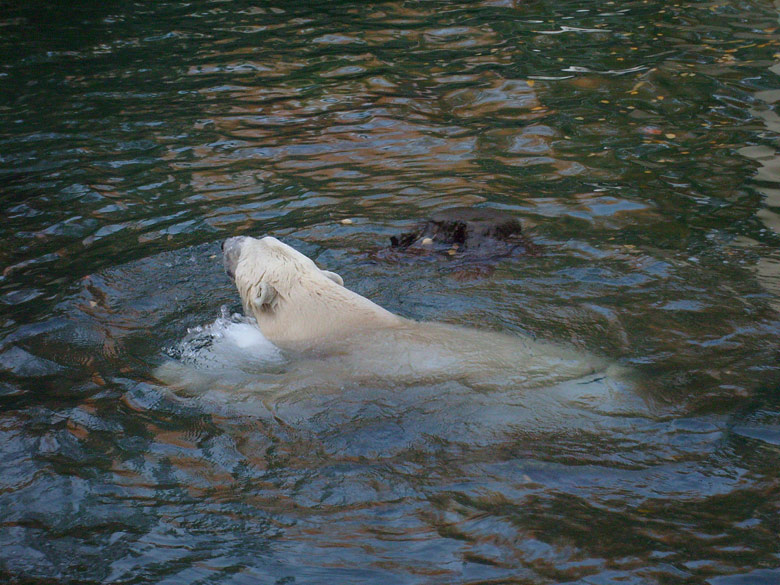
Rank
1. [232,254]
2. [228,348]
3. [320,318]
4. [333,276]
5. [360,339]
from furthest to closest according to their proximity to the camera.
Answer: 1. [232,254]
2. [333,276]
3. [228,348]
4. [320,318]
5. [360,339]

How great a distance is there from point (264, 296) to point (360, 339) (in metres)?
0.97

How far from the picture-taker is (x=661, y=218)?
7.40 m

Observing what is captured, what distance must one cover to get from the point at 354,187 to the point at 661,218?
3092 mm

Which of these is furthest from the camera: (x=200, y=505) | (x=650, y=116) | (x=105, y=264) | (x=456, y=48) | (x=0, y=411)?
(x=456, y=48)

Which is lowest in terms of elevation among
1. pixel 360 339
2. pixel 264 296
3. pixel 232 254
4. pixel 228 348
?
pixel 228 348

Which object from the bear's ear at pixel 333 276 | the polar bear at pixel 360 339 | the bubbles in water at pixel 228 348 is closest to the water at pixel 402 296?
the bubbles in water at pixel 228 348

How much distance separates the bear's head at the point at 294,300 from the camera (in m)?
5.86

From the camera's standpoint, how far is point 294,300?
20.2 ft

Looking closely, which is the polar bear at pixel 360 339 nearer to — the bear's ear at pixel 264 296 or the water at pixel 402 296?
the bear's ear at pixel 264 296

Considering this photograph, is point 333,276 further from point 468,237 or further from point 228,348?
point 468,237

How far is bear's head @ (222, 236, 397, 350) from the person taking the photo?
5.86 metres

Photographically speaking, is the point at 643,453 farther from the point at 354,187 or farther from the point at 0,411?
the point at 354,187

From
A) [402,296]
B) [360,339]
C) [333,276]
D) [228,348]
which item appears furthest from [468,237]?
[228,348]

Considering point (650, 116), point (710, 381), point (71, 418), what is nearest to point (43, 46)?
point (650, 116)
